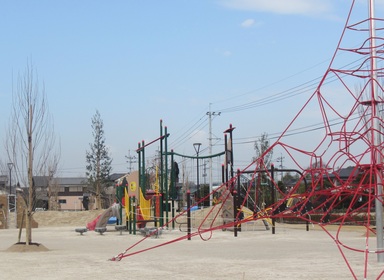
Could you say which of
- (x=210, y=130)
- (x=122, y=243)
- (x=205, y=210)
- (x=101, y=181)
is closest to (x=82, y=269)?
(x=122, y=243)

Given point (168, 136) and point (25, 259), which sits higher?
point (168, 136)

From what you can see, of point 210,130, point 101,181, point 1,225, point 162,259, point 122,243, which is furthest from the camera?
point 101,181

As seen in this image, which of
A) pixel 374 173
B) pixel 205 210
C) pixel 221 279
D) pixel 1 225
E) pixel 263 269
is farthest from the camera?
pixel 1 225

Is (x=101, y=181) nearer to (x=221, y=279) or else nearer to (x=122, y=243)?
(x=122, y=243)

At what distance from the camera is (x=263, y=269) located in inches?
425

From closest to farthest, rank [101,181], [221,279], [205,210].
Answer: [221,279], [205,210], [101,181]

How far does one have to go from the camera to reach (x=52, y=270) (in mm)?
11016

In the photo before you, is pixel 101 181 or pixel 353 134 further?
pixel 101 181

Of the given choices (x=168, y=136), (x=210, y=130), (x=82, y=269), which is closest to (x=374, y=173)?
(x=82, y=269)

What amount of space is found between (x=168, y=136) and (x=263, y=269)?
1438cm

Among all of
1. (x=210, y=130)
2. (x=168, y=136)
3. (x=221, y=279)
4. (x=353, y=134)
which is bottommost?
(x=221, y=279)

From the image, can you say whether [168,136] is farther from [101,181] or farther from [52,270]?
[101,181]

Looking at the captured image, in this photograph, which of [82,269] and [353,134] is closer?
[353,134]

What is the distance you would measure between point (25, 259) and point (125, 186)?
12.7m
